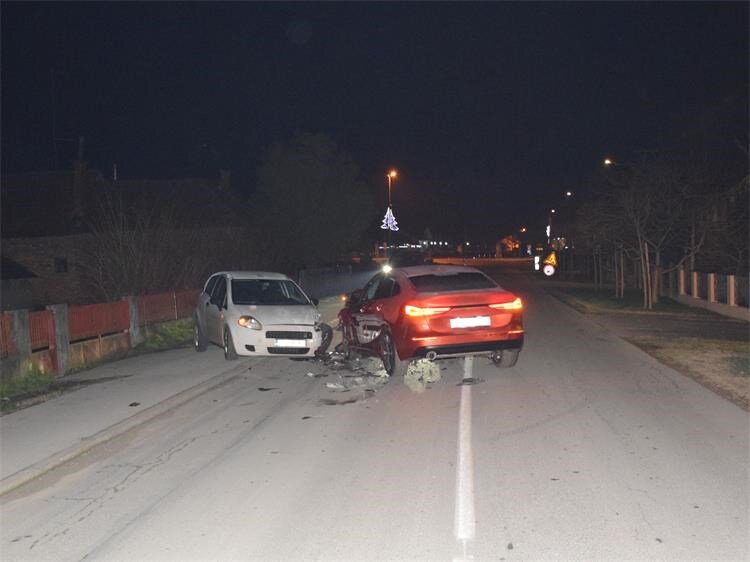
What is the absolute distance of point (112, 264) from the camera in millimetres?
20266

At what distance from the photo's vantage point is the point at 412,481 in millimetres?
6598

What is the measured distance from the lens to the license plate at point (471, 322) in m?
11.3

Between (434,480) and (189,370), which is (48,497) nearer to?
(434,480)

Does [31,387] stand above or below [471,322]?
below

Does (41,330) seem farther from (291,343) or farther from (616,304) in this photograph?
(616,304)

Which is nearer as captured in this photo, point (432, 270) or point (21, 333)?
point (21, 333)

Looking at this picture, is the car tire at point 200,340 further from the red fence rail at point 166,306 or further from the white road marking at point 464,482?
the white road marking at point 464,482

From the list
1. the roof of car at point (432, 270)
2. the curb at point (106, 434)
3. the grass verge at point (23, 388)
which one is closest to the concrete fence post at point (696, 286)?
the roof of car at point (432, 270)

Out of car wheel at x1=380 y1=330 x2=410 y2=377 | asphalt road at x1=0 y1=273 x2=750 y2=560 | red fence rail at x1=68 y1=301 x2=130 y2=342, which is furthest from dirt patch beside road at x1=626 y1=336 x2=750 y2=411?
red fence rail at x1=68 y1=301 x2=130 y2=342

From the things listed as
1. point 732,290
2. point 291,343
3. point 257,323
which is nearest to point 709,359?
point 291,343

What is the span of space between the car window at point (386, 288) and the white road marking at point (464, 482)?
2.82 metres

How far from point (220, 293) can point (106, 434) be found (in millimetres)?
6251

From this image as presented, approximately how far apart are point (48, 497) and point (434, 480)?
328 centimetres

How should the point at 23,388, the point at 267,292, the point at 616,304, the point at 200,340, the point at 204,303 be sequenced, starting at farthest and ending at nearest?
the point at 616,304 → the point at 267,292 → the point at 200,340 → the point at 204,303 → the point at 23,388
